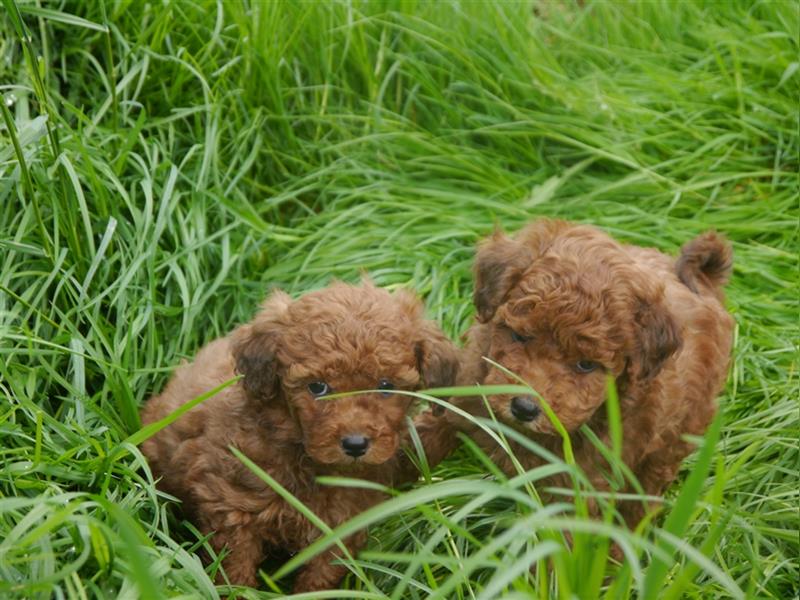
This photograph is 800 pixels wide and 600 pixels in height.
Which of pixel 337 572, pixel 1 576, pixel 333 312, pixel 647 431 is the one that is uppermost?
pixel 333 312

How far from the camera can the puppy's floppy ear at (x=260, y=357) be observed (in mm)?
4031

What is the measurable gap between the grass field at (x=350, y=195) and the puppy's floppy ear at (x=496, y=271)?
0.66 metres

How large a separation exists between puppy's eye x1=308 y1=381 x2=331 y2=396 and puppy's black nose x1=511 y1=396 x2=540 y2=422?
60 centimetres

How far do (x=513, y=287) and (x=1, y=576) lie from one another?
1.86m

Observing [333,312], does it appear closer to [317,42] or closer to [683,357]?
[683,357]

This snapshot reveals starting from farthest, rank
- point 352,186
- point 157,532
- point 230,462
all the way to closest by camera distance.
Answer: point 352,186, point 230,462, point 157,532

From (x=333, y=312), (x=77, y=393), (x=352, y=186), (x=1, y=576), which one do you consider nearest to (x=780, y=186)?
(x=352, y=186)

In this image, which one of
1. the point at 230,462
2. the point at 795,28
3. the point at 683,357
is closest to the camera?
the point at 230,462

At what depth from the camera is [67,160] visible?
4.77 m

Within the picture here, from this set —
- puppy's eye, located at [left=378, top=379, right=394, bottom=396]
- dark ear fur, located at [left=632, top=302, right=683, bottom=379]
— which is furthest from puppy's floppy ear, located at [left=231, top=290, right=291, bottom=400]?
dark ear fur, located at [left=632, top=302, right=683, bottom=379]

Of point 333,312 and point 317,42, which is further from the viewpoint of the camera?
point 317,42

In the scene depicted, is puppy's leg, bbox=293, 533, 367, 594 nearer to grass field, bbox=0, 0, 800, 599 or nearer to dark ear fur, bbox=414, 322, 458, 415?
grass field, bbox=0, 0, 800, 599

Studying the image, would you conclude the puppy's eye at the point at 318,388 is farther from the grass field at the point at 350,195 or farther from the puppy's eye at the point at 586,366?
the puppy's eye at the point at 586,366

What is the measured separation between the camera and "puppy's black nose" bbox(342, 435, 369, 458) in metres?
3.82
